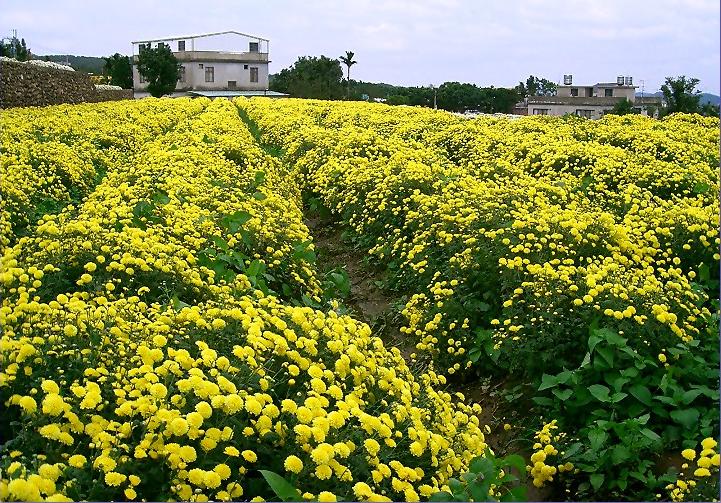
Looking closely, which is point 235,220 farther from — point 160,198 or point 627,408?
point 627,408

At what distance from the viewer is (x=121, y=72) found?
169ft

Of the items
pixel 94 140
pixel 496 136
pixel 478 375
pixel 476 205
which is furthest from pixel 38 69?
pixel 478 375

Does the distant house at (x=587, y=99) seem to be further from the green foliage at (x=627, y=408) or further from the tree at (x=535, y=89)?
the green foliage at (x=627, y=408)

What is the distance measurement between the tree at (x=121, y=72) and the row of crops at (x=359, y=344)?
46652mm

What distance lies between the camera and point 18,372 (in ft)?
8.99

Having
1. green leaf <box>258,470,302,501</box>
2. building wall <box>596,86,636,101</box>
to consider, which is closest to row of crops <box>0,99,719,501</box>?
green leaf <box>258,470,302,501</box>

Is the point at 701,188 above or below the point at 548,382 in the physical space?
above

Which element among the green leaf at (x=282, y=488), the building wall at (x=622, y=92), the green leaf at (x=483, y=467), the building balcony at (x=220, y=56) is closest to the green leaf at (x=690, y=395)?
the green leaf at (x=483, y=467)

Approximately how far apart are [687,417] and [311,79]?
59852 mm

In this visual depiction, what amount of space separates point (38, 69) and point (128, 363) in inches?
913

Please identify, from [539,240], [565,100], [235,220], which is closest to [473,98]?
[565,100]

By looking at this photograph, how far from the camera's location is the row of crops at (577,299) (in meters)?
3.65

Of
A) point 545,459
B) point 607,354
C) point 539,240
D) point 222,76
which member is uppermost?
point 222,76

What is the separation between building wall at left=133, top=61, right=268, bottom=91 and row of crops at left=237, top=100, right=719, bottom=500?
2316 inches
